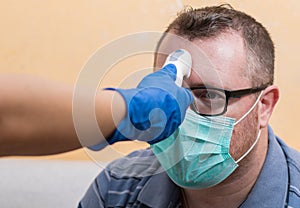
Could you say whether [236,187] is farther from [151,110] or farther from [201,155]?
[151,110]

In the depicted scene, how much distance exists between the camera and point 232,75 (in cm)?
105

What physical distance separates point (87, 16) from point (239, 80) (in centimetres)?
69

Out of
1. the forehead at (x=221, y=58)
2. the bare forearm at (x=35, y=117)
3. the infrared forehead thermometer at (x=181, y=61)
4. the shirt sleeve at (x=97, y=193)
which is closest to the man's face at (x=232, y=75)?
the forehead at (x=221, y=58)

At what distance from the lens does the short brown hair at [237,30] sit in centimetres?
108

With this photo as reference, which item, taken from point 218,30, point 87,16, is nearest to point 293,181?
point 218,30

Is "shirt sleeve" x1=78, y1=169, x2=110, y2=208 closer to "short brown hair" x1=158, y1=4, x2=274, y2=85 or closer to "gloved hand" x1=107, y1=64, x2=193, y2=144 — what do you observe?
"short brown hair" x1=158, y1=4, x2=274, y2=85

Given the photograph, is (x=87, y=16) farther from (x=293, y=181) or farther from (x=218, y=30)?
(x=293, y=181)

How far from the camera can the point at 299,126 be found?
168 centimetres

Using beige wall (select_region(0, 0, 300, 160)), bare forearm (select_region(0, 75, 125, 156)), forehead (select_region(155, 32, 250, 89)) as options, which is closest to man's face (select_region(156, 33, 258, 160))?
forehead (select_region(155, 32, 250, 89))

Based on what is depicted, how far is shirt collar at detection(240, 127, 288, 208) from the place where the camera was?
3.27ft

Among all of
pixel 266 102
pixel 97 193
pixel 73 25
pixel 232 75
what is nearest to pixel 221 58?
pixel 232 75

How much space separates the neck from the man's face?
0.03 meters

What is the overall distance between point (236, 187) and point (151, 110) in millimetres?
590

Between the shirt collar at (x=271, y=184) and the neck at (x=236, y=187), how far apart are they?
0.07 feet
